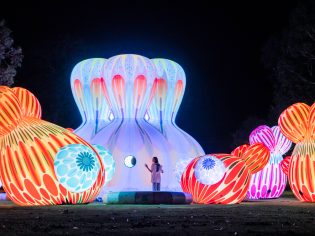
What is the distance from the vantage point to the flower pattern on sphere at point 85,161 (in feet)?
61.8

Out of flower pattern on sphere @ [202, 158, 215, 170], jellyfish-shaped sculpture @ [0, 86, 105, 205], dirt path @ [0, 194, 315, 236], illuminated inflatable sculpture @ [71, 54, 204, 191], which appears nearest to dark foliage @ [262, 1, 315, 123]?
illuminated inflatable sculpture @ [71, 54, 204, 191]

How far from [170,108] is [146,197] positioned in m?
6.08

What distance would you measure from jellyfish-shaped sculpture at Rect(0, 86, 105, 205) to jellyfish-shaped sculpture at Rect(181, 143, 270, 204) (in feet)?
11.8

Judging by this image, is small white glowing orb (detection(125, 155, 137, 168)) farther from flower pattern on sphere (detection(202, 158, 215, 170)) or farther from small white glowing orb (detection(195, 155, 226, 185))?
flower pattern on sphere (detection(202, 158, 215, 170))

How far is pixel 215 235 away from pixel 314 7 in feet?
90.5

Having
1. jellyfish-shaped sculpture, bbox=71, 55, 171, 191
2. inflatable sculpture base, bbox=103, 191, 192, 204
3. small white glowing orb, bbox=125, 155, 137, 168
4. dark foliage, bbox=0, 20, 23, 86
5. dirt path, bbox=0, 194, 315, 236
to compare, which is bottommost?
dirt path, bbox=0, 194, 315, 236

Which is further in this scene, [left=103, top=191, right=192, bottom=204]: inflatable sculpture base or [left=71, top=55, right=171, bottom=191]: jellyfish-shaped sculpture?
[left=71, top=55, right=171, bottom=191]: jellyfish-shaped sculpture

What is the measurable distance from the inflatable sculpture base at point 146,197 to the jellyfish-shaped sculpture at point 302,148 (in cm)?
434

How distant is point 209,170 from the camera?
2064cm

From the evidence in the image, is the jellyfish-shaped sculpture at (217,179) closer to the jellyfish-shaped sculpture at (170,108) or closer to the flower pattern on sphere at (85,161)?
the jellyfish-shaped sculpture at (170,108)

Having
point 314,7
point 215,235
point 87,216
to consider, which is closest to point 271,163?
point 314,7

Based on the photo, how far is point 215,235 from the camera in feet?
33.9

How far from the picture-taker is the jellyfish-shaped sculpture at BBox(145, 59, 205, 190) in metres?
24.1

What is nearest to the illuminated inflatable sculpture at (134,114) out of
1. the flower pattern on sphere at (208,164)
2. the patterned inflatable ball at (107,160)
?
the patterned inflatable ball at (107,160)
